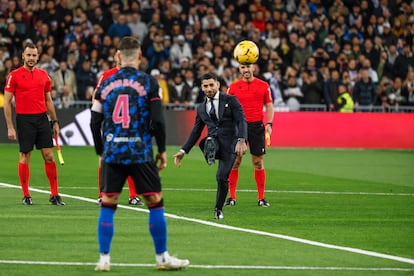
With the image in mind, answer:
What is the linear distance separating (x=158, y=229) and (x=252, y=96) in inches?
291

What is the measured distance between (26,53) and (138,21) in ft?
58.8

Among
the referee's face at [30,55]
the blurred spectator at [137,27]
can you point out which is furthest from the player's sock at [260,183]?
the blurred spectator at [137,27]

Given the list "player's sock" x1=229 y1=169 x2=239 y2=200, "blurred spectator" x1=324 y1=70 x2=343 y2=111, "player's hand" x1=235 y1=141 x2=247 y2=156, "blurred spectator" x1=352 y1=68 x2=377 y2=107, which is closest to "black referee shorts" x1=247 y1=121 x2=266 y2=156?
"player's sock" x1=229 y1=169 x2=239 y2=200

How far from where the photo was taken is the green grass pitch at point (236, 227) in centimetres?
1127

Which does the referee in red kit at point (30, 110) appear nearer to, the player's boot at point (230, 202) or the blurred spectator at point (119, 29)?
the player's boot at point (230, 202)

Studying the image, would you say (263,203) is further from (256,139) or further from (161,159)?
(161,159)

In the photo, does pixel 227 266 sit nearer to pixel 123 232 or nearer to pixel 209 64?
pixel 123 232

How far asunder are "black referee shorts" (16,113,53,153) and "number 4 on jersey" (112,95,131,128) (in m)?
6.26

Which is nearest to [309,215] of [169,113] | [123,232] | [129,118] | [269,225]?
[269,225]

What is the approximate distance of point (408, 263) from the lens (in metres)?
11.5

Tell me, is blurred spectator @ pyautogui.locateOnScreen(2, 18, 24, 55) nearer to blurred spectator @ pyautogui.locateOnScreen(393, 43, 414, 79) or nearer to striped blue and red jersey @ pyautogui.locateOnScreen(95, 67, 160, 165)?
blurred spectator @ pyautogui.locateOnScreen(393, 43, 414, 79)

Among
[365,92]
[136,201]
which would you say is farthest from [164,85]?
[136,201]

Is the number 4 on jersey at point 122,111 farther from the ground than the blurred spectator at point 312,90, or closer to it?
farther from the ground

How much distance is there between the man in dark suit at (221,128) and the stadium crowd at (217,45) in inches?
616
